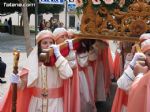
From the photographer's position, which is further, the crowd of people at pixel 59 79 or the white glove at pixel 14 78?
the white glove at pixel 14 78

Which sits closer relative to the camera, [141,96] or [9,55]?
[141,96]

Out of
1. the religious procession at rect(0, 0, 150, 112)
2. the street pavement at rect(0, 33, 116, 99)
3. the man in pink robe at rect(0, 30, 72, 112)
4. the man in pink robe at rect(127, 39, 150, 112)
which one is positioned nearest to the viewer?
the man in pink robe at rect(127, 39, 150, 112)

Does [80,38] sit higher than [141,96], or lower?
higher

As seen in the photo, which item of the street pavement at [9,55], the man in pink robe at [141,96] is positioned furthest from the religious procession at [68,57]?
the street pavement at [9,55]

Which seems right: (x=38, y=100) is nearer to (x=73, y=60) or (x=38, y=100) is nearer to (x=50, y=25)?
(x=73, y=60)

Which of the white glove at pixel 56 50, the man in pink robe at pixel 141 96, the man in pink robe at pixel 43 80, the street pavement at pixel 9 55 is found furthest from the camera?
the street pavement at pixel 9 55

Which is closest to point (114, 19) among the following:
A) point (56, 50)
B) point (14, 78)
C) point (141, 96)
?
point (56, 50)

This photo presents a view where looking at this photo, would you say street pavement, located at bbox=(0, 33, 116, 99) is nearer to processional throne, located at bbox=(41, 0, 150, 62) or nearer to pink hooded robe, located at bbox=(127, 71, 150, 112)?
processional throne, located at bbox=(41, 0, 150, 62)

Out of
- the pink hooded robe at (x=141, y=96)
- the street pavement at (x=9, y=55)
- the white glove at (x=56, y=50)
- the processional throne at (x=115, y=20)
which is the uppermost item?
the processional throne at (x=115, y=20)

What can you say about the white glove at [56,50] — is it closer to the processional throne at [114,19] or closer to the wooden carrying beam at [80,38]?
the wooden carrying beam at [80,38]

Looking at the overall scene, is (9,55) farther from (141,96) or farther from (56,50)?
(141,96)

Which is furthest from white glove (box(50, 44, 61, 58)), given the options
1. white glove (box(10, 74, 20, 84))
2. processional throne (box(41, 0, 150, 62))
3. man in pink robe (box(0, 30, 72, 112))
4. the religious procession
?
white glove (box(10, 74, 20, 84))

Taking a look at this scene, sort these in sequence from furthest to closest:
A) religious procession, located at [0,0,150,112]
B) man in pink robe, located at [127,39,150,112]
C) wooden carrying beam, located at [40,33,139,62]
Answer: religious procession, located at [0,0,150,112], wooden carrying beam, located at [40,33,139,62], man in pink robe, located at [127,39,150,112]

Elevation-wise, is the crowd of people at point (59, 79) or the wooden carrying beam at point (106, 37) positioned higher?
the wooden carrying beam at point (106, 37)
